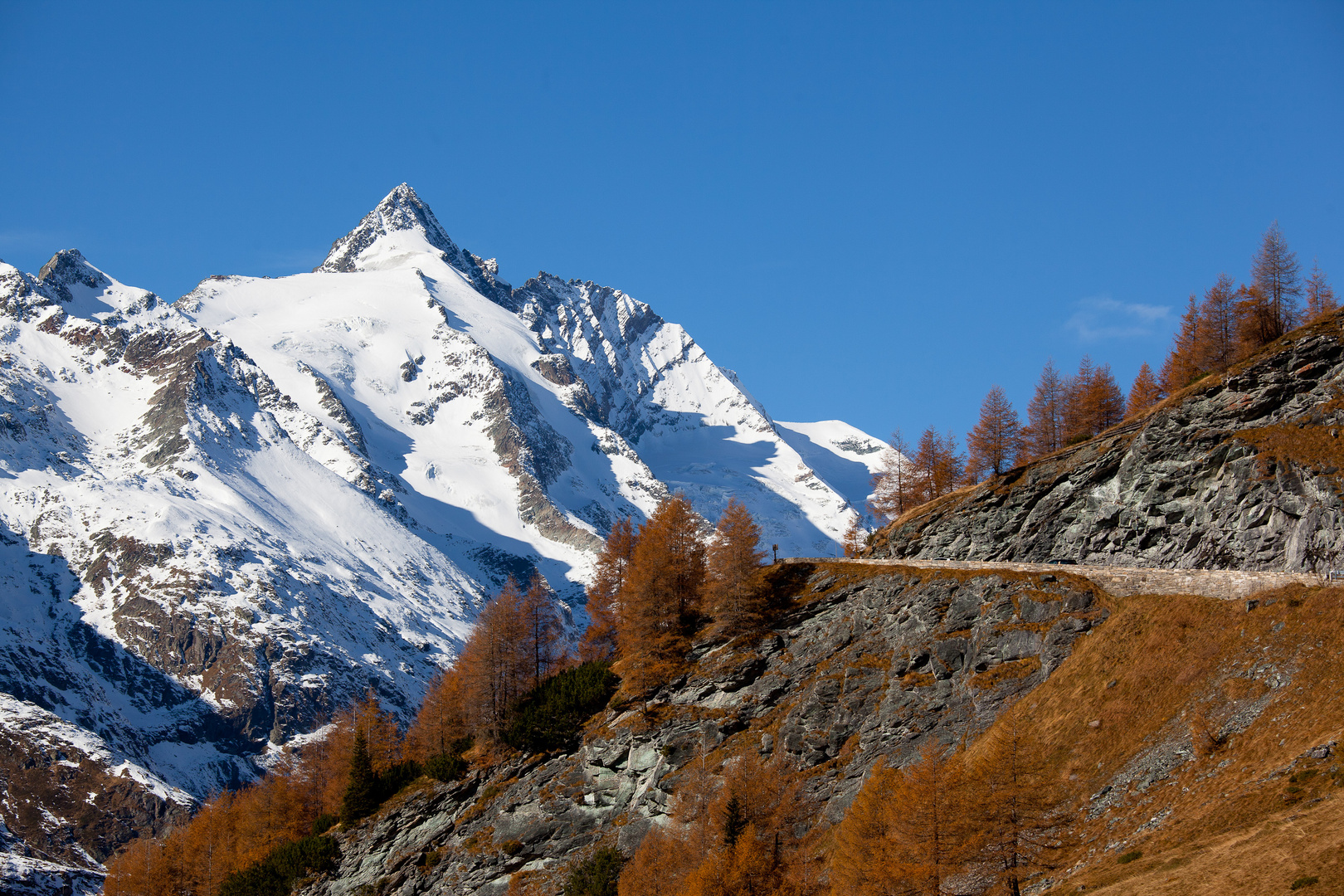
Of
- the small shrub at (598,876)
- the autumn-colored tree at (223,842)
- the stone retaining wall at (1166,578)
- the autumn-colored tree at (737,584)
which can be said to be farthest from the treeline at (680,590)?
the autumn-colored tree at (223,842)

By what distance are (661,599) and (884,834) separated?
34.0m

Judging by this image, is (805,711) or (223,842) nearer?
(805,711)

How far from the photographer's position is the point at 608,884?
57562 millimetres

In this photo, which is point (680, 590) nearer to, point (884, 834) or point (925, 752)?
point (884, 834)

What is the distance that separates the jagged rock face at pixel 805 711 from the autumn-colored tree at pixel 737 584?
6.98 ft

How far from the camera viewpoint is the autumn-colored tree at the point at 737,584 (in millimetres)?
71000

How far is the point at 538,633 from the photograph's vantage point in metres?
90.0

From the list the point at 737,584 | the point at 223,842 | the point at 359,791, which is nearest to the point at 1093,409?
the point at 737,584

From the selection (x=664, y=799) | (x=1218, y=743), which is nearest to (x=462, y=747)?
(x=664, y=799)

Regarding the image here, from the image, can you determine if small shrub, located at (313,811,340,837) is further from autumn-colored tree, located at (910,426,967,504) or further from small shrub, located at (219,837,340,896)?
autumn-colored tree, located at (910,426,967,504)

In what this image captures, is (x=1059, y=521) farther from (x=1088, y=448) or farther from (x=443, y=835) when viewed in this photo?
(x=443, y=835)

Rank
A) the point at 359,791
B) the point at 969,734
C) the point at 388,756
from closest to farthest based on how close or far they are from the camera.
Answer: the point at 969,734
the point at 359,791
the point at 388,756

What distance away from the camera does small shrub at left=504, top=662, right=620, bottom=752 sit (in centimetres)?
7425

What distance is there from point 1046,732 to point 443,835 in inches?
1861
